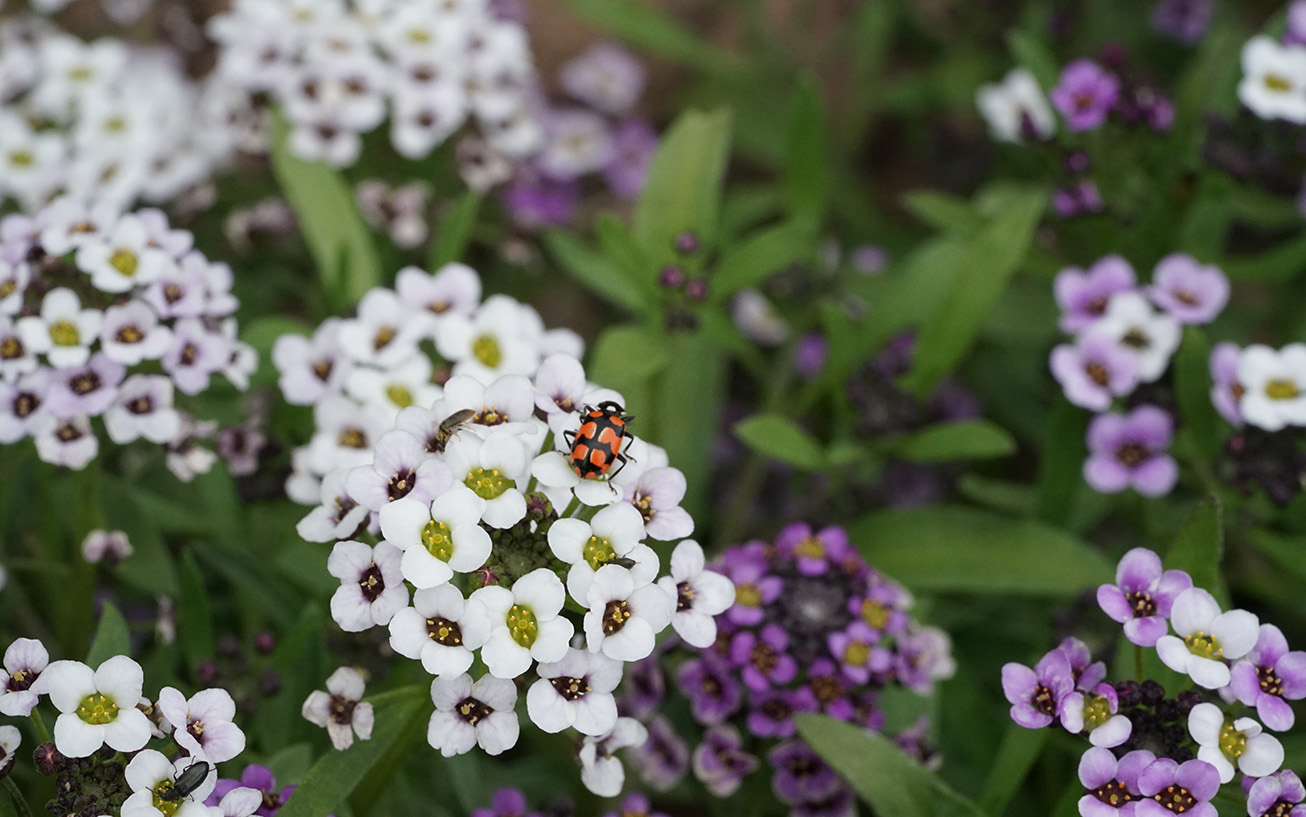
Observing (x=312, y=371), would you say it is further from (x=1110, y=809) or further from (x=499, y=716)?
(x=1110, y=809)

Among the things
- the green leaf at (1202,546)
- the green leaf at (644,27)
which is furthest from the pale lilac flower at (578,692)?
the green leaf at (644,27)

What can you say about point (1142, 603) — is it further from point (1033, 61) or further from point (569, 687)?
point (1033, 61)

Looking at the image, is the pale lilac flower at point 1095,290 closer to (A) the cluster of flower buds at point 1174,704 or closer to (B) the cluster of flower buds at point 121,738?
(A) the cluster of flower buds at point 1174,704

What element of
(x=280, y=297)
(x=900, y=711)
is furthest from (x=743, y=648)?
(x=280, y=297)

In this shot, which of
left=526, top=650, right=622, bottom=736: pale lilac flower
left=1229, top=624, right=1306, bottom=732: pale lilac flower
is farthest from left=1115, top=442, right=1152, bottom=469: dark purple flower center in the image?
left=526, top=650, right=622, bottom=736: pale lilac flower

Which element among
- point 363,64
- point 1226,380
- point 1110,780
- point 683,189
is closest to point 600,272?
point 683,189

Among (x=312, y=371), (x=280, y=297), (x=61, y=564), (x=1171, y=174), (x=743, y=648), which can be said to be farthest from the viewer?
(x=280, y=297)
